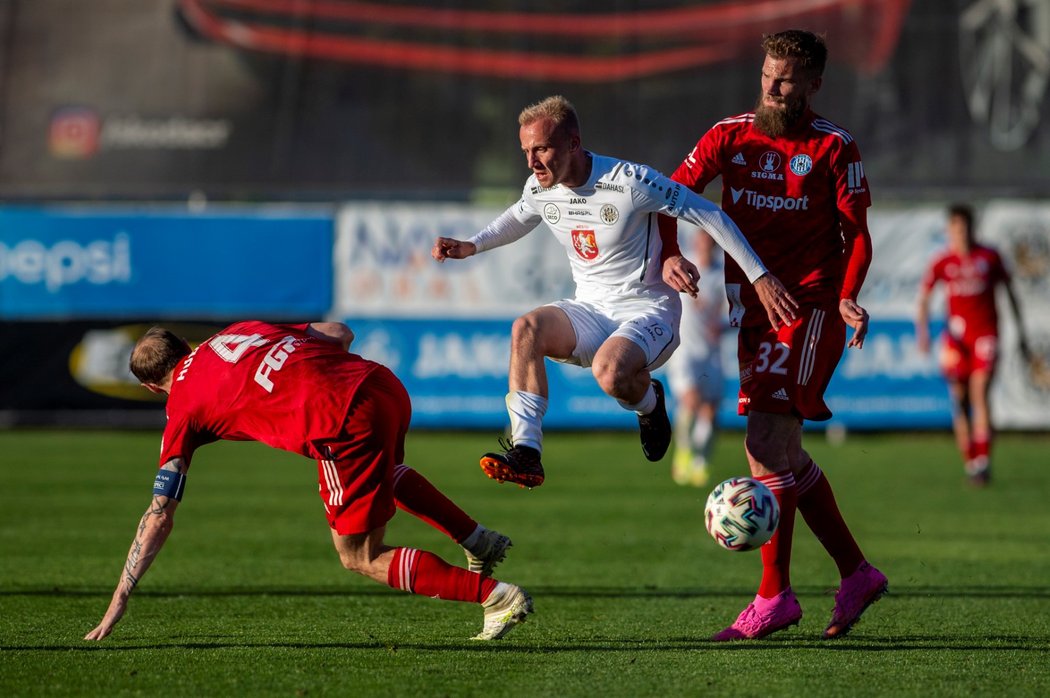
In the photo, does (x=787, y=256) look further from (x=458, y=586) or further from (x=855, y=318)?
(x=458, y=586)

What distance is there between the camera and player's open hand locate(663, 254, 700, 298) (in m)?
6.30

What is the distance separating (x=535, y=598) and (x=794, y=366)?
2091 mm

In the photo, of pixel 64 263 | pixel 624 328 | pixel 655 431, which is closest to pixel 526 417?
pixel 624 328

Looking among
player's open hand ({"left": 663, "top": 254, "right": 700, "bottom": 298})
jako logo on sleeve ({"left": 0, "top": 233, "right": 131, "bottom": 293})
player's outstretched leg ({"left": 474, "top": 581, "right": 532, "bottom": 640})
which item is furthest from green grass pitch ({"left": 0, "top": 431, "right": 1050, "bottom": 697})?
jako logo on sleeve ({"left": 0, "top": 233, "right": 131, "bottom": 293})

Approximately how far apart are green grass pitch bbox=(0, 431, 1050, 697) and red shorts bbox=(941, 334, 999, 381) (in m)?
1.09

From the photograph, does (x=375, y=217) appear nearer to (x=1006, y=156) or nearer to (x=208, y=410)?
(x=1006, y=156)

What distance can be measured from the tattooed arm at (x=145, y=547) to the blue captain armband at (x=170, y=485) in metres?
0.01

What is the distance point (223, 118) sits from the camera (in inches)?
882

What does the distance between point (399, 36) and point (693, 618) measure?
1691cm

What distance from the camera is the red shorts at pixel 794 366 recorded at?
6668mm

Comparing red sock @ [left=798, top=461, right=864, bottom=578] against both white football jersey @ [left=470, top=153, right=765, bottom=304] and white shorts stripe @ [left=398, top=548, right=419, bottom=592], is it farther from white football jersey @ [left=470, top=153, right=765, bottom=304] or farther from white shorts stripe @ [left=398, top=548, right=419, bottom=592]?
white shorts stripe @ [left=398, top=548, right=419, bottom=592]

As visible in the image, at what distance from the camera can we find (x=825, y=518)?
23.0 feet

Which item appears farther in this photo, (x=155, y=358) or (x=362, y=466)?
(x=155, y=358)

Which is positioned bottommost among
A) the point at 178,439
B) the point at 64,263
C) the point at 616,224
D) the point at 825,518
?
the point at 64,263
